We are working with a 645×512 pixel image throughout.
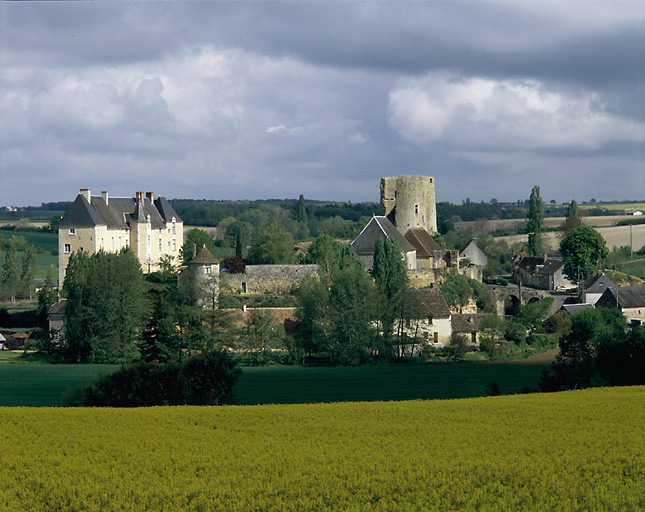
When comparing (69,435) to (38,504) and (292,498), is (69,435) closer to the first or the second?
(38,504)

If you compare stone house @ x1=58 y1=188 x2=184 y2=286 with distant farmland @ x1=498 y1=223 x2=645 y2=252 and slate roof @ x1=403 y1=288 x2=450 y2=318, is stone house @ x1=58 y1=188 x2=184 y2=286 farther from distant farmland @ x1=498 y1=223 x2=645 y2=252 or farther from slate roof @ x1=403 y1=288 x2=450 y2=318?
distant farmland @ x1=498 y1=223 x2=645 y2=252

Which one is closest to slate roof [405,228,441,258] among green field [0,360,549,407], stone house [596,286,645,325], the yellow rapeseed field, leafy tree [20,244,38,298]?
stone house [596,286,645,325]

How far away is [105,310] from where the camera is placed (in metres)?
46.2

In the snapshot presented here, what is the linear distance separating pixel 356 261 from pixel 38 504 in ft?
136

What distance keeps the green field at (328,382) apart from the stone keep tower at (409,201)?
80.9 feet

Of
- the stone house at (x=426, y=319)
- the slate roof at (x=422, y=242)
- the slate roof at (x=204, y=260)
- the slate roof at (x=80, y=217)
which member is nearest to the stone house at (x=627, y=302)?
the slate roof at (x=422, y=242)

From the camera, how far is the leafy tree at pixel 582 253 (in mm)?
73312

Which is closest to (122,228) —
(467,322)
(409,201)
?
(409,201)

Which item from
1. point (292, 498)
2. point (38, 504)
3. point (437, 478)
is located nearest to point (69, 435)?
point (38, 504)

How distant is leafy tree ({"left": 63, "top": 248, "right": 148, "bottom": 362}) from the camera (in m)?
45.5

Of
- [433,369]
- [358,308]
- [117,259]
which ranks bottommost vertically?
[433,369]

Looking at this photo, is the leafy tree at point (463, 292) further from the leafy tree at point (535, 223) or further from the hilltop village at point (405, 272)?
the leafy tree at point (535, 223)

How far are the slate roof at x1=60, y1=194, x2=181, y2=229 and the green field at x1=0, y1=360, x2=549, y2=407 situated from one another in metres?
13.1

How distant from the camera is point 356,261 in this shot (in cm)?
5262
